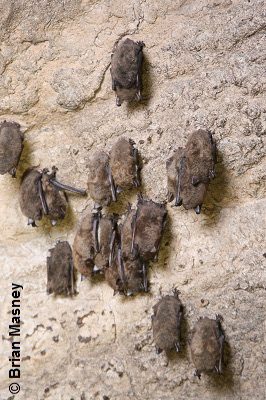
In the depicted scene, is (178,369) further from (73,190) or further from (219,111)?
(219,111)

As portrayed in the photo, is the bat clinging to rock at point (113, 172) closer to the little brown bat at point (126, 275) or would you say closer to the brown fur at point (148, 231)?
the brown fur at point (148, 231)

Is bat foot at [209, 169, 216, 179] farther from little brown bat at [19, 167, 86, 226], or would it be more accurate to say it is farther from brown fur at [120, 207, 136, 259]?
little brown bat at [19, 167, 86, 226]

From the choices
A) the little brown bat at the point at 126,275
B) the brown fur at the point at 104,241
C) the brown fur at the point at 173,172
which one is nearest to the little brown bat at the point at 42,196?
the brown fur at the point at 104,241

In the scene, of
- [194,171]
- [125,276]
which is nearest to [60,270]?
[125,276]

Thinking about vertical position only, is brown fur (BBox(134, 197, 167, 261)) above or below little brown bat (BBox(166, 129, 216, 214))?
below
